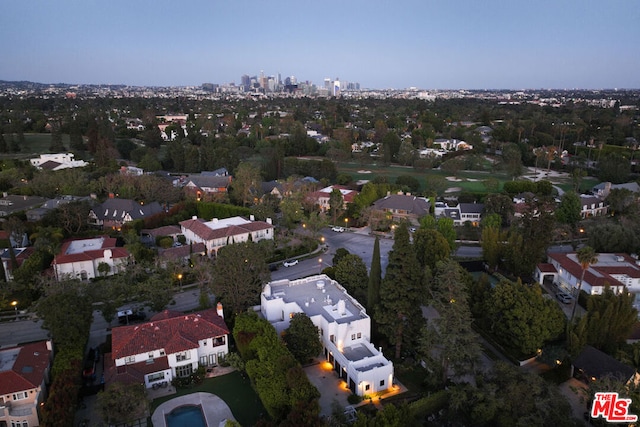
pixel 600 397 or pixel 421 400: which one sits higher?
pixel 600 397

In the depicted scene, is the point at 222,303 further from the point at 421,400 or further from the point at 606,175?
the point at 606,175

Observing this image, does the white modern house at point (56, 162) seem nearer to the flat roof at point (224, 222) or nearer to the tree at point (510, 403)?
the flat roof at point (224, 222)

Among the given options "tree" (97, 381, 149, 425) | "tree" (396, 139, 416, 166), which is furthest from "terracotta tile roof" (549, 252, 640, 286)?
"tree" (396, 139, 416, 166)

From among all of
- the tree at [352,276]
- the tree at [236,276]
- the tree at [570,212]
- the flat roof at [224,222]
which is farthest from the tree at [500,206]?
the tree at [236,276]

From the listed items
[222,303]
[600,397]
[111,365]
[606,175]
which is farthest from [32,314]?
[606,175]

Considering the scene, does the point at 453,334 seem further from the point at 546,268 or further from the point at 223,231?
the point at 223,231

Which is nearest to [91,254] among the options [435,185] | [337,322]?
[337,322]
